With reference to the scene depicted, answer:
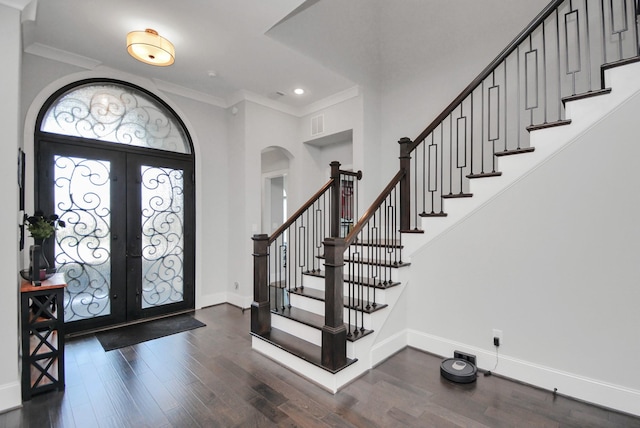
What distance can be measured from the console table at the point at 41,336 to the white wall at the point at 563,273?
3.49 meters

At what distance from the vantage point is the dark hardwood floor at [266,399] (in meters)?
2.12

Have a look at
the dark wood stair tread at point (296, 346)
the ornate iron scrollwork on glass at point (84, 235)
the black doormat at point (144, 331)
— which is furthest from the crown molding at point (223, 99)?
the dark wood stair tread at point (296, 346)

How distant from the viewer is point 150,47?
3051mm

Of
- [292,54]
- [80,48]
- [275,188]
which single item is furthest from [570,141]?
[275,188]

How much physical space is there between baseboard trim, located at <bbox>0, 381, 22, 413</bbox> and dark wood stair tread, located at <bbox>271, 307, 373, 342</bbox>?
207 cm

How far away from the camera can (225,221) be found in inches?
201

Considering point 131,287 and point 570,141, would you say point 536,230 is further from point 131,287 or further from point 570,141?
point 131,287

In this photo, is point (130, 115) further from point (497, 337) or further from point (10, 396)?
point (497, 337)

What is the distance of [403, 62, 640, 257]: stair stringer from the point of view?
7.30 feet

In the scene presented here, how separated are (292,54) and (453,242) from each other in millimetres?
2936

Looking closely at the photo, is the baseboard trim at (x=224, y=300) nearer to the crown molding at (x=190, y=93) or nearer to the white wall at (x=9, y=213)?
the white wall at (x=9, y=213)

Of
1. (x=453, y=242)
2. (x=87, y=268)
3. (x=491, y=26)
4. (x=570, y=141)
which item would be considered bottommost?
(x=87, y=268)

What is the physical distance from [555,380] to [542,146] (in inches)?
74.9

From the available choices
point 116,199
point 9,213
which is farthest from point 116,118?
point 9,213
